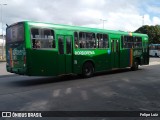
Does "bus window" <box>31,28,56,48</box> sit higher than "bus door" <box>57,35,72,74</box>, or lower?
higher

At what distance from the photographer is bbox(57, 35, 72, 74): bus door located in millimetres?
14422

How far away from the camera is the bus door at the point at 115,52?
1853 cm

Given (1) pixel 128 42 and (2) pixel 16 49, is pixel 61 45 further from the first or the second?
(1) pixel 128 42

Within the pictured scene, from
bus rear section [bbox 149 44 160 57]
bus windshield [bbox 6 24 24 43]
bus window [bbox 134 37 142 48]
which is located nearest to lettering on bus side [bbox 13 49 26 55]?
bus windshield [bbox 6 24 24 43]

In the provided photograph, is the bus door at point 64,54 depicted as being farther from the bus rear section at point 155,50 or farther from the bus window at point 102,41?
the bus rear section at point 155,50

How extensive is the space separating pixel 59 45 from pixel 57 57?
0.65m

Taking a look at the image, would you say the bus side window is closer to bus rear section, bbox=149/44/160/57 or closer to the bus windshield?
the bus windshield

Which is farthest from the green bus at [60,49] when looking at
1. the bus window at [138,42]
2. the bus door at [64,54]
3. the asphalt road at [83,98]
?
the bus window at [138,42]

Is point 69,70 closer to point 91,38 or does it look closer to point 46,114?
point 91,38

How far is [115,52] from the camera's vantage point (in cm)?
1877

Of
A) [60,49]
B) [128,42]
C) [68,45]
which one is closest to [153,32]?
[128,42]

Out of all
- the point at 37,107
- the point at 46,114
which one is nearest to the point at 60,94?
the point at 37,107

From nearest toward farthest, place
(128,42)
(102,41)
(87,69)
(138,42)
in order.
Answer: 1. (87,69)
2. (102,41)
3. (128,42)
4. (138,42)

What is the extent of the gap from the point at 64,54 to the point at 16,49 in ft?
8.19
